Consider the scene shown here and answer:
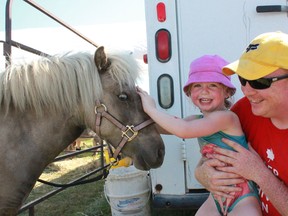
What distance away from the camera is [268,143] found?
62.4 inches

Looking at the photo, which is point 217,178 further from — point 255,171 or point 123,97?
point 123,97

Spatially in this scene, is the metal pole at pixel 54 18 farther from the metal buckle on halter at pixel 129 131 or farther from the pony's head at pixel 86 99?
the metal buckle on halter at pixel 129 131

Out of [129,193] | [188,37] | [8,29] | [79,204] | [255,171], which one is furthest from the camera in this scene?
[79,204]

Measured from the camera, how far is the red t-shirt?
1506mm

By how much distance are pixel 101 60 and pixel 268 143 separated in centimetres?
101

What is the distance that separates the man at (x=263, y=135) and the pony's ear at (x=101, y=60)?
2.24 feet

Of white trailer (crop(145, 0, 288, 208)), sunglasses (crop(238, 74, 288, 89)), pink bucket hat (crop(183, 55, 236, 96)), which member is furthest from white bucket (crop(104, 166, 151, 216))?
sunglasses (crop(238, 74, 288, 89))

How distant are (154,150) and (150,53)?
Answer: 2.96 feet

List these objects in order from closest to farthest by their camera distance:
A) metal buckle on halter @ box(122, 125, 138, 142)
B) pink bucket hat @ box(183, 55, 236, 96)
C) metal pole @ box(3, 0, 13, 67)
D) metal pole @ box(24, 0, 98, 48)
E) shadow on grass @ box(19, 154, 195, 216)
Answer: pink bucket hat @ box(183, 55, 236, 96) → metal buckle on halter @ box(122, 125, 138, 142) → metal pole @ box(3, 0, 13, 67) → metal pole @ box(24, 0, 98, 48) → shadow on grass @ box(19, 154, 195, 216)

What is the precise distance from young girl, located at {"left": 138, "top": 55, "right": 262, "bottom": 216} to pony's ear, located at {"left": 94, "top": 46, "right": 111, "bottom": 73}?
0.29 meters

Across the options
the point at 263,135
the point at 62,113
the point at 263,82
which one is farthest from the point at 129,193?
the point at 263,82

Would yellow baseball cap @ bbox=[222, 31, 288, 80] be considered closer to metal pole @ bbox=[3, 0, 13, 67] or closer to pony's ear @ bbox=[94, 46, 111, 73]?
pony's ear @ bbox=[94, 46, 111, 73]

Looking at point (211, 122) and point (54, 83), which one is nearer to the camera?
point (211, 122)

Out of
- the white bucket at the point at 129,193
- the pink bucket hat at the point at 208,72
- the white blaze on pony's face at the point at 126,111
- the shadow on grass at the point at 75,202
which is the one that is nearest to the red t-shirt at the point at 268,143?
the pink bucket hat at the point at 208,72
